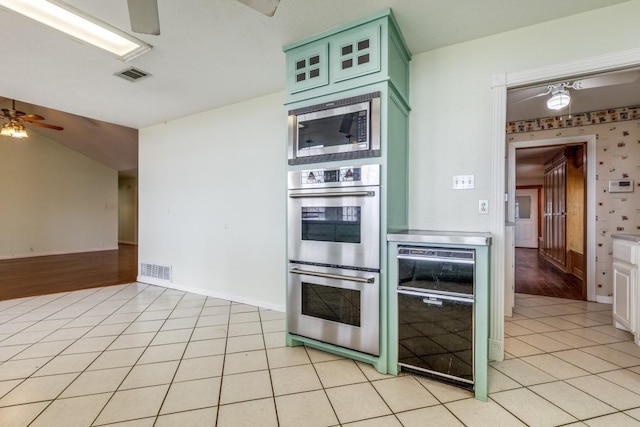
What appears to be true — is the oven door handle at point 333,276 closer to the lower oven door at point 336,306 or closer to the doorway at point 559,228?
the lower oven door at point 336,306

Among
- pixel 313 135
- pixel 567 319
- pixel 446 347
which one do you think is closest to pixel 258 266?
pixel 313 135

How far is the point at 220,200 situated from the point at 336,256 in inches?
89.6

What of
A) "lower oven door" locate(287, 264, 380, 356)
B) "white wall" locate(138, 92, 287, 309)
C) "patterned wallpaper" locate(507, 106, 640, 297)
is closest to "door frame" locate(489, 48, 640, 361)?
"lower oven door" locate(287, 264, 380, 356)

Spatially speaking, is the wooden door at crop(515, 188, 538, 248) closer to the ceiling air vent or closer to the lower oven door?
the lower oven door

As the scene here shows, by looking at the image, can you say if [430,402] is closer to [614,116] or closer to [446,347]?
[446,347]

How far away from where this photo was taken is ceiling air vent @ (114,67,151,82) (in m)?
2.88

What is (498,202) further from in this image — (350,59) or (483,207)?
(350,59)

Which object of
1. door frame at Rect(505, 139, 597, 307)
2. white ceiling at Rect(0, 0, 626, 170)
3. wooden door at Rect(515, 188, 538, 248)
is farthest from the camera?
wooden door at Rect(515, 188, 538, 248)

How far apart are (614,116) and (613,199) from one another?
1.05 meters

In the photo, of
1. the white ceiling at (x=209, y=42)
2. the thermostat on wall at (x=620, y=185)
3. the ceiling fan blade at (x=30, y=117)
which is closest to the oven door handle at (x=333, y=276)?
the white ceiling at (x=209, y=42)

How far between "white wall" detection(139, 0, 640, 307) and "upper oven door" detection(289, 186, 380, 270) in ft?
2.17

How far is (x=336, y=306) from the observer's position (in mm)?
2205

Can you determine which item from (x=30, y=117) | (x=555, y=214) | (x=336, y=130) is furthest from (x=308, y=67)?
(x=555, y=214)

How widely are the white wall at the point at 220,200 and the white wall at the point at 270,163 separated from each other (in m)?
0.01
